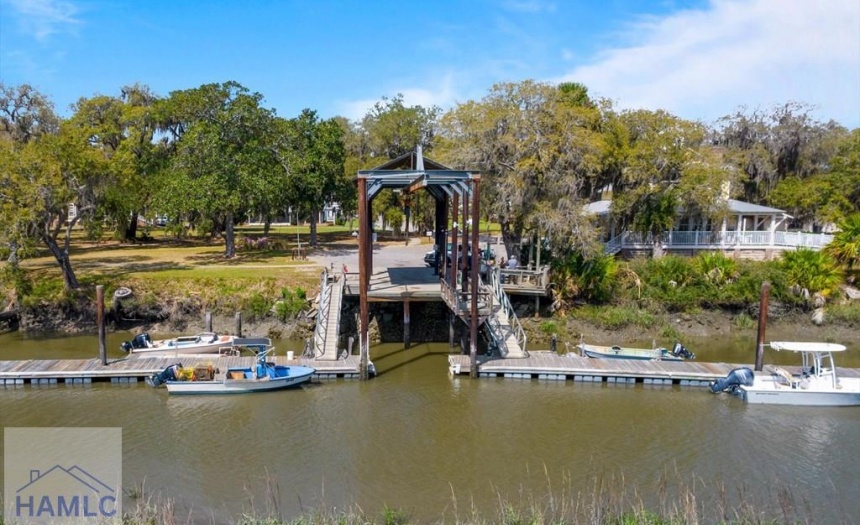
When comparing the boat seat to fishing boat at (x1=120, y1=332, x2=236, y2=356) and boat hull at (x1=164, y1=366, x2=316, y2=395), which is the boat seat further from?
fishing boat at (x1=120, y1=332, x2=236, y2=356)

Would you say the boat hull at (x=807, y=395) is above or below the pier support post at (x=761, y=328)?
below

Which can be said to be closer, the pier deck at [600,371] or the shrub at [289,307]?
the pier deck at [600,371]

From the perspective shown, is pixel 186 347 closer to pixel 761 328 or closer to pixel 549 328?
pixel 549 328

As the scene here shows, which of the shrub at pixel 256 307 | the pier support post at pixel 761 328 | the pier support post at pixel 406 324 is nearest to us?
the pier support post at pixel 761 328

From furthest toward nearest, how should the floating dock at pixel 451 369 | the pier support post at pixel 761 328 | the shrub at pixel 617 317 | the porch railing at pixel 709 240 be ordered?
the porch railing at pixel 709 240
the shrub at pixel 617 317
the pier support post at pixel 761 328
the floating dock at pixel 451 369

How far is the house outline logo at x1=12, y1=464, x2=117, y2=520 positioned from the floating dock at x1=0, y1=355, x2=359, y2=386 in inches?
262

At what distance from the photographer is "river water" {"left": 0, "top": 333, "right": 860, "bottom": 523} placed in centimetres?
1384

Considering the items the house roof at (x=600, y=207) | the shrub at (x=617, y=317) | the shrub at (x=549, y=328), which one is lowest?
the shrub at (x=549, y=328)

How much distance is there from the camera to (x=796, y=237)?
124 ft

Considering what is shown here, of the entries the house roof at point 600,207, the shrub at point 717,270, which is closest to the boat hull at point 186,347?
the shrub at point 717,270

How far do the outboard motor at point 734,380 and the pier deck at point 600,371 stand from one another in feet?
2.22

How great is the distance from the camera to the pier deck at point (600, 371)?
72.2 ft

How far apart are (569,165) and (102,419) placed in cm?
2204

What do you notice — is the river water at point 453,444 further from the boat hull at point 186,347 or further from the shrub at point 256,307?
the shrub at point 256,307
